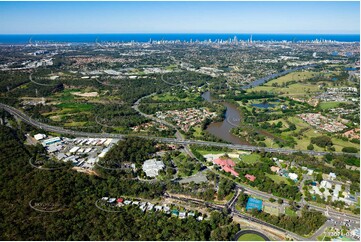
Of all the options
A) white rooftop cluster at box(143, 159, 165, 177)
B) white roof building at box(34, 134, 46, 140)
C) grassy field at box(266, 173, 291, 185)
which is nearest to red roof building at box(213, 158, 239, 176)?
grassy field at box(266, 173, 291, 185)

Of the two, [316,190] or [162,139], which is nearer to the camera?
[316,190]

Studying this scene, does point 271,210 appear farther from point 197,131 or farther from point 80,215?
point 197,131

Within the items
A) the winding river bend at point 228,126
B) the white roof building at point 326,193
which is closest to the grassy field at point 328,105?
the winding river bend at point 228,126

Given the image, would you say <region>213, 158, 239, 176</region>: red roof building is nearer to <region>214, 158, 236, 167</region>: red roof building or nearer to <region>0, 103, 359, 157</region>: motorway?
<region>214, 158, 236, 167</region>: red roof building

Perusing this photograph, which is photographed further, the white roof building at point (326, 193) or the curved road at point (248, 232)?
the white roof building at point (326, 193)

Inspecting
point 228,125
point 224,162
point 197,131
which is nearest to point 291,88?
point 228,125

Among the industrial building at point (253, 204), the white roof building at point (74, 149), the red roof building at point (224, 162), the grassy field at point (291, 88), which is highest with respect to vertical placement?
the grassy field at point (291, 88)

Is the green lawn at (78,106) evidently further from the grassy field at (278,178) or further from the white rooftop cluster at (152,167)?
the grassy field at (278,178)
